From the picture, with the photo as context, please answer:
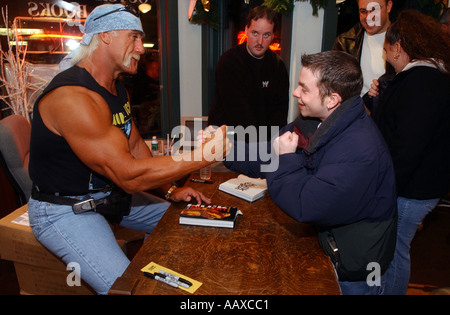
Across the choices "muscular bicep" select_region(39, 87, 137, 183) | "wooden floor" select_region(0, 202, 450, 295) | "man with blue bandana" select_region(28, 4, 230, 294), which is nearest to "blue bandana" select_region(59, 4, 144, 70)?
"man with blue bandana" select_region(28, 4, 230, 294)

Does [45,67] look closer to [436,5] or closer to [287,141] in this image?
[287,141]

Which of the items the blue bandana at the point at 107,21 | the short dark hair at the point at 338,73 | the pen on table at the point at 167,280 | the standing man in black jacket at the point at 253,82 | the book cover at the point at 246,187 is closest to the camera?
the pen on table at the point at 167,280

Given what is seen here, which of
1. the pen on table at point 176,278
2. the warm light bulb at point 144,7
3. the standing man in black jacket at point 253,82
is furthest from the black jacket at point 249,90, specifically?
the pen on table at point 176,278

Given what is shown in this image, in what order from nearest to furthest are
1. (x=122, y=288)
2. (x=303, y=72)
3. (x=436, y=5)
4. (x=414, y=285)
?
(x=122, y=288) < (x=303, y=72) < (x=414, y=285) < (x=436, y=5)

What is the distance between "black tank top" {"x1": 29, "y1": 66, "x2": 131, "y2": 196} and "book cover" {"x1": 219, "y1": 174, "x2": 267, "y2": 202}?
2.64ft

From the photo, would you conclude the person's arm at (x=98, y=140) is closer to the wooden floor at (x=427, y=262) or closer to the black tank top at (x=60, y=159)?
the black tank top at (x=60, y=159)

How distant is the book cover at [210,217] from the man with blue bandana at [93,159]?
0.22 metres

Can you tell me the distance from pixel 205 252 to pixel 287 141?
629 millimetres

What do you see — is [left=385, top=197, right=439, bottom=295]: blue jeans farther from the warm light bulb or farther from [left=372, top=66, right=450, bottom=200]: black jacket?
the warm light bulb

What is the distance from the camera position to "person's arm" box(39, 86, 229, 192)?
167 cm

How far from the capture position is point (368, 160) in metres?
1.45

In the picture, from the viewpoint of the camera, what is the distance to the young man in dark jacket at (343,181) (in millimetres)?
1439

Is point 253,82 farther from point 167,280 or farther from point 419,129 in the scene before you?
point 167,280
